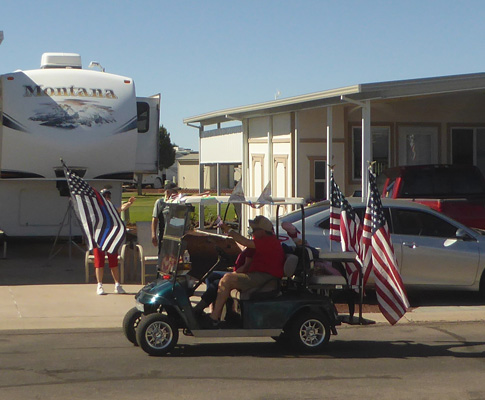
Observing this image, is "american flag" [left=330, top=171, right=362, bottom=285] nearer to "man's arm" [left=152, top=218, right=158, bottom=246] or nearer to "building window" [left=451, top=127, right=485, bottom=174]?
"man's arm" [left=152, top=218, right=158, bottom=246]

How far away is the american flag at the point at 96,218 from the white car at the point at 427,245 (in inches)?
98.3

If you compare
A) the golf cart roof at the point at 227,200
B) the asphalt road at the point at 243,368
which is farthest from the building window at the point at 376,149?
the golf cart roof at the point at 227,200

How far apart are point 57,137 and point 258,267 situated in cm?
831

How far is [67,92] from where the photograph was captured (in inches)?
→ 646

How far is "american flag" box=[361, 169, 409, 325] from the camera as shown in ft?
31.2

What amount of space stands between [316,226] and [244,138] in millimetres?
9086

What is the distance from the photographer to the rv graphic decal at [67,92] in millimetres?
16219

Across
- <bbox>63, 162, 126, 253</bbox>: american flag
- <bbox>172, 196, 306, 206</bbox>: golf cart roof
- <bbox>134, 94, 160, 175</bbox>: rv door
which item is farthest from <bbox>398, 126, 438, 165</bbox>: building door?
<bbox>172, 196, 306, 206</bbox>: golf cart roof

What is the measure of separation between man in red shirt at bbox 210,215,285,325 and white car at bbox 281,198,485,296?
3135 millimetres

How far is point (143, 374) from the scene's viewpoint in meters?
8.05

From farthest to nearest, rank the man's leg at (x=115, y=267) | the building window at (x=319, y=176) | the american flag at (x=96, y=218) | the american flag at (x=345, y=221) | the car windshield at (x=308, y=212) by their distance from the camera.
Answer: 1. the building window at (x=319, y=176)
2. the man's leg at (x=115, y=267)
3. the car windshield at (x=308, y=212)
4. the american flag at (x=96, y=218)
5. the american flag at (x=345, y=221)

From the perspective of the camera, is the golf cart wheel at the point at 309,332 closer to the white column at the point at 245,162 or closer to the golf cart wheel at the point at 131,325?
the golf cart wheel at the point at 131,325

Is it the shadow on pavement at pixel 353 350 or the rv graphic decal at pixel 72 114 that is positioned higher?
the rv graphic decal at pixel 72 114

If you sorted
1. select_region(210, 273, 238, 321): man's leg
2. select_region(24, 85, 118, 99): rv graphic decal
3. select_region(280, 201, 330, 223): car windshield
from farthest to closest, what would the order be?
select_region(24, 85, 118, 99): rv graphic decal → select_region(280, 201, 330, 223): car windshield → select_region(210, 273, 238, 321): man's leg
